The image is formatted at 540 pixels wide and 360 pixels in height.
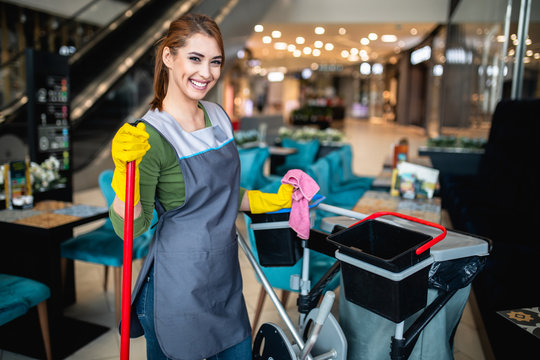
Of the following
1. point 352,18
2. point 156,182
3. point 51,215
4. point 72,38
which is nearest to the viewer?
point 156,182

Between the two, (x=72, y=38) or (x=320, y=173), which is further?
(x=72, y=38)

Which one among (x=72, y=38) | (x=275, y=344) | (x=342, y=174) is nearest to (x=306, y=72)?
(x=72, y=38)

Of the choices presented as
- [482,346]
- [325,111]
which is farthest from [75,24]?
[325,111]

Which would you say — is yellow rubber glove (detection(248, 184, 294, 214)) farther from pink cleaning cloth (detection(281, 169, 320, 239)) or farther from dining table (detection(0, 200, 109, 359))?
dining table (detection(0, 200, 109, 359))

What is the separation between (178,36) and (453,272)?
3.65 feet

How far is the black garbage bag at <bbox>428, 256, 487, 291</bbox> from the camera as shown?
4.69 ft

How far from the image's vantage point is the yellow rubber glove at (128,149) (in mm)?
1068

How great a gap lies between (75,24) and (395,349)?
1063 centimetres

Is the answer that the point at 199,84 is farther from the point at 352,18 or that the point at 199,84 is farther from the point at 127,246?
the point at 352,18

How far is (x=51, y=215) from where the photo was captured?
2.81 metres

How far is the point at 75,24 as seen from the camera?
10.1 m

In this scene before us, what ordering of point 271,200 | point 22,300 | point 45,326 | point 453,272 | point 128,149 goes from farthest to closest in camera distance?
point 45,326 → point 22,300 → point 271,200 → point 453,272 → point 128,149

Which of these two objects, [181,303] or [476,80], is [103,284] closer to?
[181,303]

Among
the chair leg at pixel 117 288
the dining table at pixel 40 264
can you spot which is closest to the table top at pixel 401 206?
the chair leg at pixel 117 288
